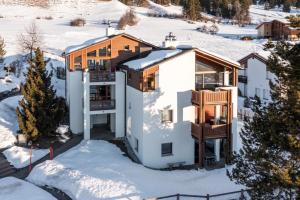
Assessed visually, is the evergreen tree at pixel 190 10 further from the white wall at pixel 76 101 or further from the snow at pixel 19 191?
the snow at pixel 19 191

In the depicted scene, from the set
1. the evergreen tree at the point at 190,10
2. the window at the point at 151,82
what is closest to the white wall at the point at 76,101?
the window at the point at 151,82

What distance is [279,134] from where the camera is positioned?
14828 millimetres

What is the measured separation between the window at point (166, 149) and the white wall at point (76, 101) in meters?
8.34

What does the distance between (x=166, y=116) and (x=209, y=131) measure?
2.91m

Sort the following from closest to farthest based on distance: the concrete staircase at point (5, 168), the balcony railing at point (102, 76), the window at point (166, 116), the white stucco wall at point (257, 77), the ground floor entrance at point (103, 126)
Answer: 1. the concrete staircase at point (5, 168)
2. the window at point (166, 116)
3. the balcony railing at point (102, 76)
4. the ground floor entrance at point (103, 126)
5. the white stucco wall at point (257, 77)

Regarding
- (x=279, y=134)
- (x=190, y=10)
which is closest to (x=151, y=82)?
(x=279, y=134)

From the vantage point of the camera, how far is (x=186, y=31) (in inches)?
3201

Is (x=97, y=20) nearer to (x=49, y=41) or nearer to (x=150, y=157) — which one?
(x=49, y=41)

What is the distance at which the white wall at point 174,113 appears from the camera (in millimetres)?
24734

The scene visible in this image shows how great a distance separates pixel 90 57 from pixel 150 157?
9.46 m

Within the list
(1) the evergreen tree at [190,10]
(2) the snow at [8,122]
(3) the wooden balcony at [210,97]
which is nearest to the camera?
(3) the wooden balcony at [210,97]

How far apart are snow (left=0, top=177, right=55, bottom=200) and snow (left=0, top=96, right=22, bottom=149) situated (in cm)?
532

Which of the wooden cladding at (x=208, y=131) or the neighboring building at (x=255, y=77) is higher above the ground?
the neighboring building at (x=255, y=77)

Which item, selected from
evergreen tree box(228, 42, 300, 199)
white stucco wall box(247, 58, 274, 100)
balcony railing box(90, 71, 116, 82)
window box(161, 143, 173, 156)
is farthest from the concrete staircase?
white stucco wall box(247, 58, 274, 100)
